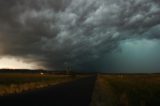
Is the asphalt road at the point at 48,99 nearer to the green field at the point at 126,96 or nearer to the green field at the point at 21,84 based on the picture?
the green field at the point at 126,96

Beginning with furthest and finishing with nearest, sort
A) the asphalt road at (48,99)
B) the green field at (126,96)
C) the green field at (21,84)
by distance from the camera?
the green field at (21,84)
the green field at (126,96)
the asphalt road at (48,99)

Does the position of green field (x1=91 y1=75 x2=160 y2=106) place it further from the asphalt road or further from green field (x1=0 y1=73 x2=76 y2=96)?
green field (x1=0 y1=73 x2=76 y2=96)

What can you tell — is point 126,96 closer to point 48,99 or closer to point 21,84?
point 48,99

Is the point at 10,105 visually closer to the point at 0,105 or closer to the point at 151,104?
the point at 0,105

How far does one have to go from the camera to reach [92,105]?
23.3 meters

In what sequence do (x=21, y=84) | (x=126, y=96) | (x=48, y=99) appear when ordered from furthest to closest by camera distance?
(x=21, y=84), (x=126, y=96), (x=48, y=99)

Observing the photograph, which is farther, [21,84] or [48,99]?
[21,84]

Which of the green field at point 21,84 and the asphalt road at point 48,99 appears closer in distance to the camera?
the asphalt road at point 48,99

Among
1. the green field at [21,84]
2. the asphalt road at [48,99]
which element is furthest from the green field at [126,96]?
the green field at [21,84]

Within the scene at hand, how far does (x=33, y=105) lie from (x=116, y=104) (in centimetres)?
792

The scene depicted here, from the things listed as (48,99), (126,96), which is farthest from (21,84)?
(48,99)

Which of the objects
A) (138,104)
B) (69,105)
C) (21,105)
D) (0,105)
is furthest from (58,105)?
(138,104)

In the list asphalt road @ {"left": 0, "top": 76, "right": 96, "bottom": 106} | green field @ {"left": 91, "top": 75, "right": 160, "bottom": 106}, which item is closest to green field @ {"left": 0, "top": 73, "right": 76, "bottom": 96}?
asphalt road @ {"left": 0, "top": 76, "right": 96, "bottom": 106}

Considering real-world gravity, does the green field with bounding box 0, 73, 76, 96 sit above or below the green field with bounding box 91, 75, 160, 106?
above
